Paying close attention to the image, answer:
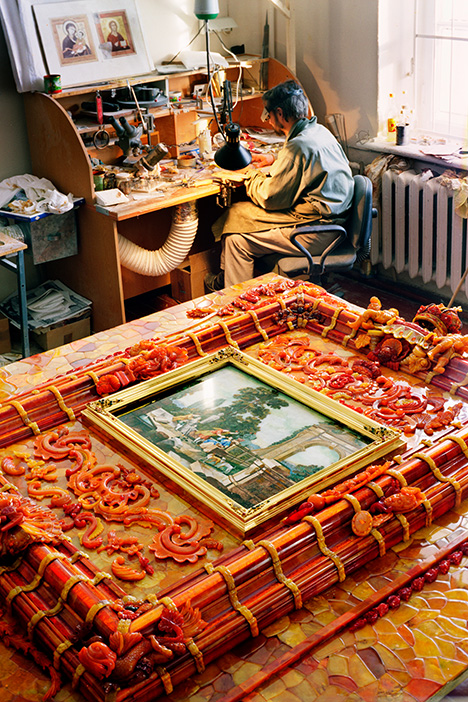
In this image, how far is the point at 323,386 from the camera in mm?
2811

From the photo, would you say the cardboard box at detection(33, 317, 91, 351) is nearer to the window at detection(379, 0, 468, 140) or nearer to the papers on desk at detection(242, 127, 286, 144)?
the papers on desk at detection(242, 127, 286, 144)

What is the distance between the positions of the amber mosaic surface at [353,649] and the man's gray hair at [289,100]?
9.99ft

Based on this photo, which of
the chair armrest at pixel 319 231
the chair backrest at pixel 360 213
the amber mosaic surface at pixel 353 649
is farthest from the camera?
the chair backrest at pixel 360 213

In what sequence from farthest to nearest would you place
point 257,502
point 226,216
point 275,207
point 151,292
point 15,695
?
point 151,292 < point 226,216 < point 275,207 < point 257,502 < point 15,695

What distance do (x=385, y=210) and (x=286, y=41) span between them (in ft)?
4.77

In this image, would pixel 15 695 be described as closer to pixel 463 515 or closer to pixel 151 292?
pixel 463 515

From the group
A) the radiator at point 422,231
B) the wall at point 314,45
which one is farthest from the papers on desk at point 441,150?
the wall at point 314,45

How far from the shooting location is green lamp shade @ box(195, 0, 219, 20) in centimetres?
474

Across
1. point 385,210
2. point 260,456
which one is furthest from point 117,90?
point 260,456

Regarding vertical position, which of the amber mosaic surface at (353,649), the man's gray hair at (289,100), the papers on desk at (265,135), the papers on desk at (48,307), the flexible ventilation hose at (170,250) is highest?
the man's gray hair at (289,100)

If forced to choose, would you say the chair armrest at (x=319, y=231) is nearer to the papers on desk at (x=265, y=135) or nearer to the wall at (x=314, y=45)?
the papers on desk at (x=265, y=135)

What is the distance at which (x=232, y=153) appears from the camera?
11.9 feet

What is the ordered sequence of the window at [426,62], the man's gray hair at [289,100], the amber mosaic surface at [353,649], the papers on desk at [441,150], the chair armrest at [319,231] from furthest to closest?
the window at [426,62], the papers on desk at [441,150], the man's gray hair at [289,100], the chair armrest at [319,231], the amber mosaic surface at [353,649]

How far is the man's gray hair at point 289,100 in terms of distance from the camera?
4566 millimetres
